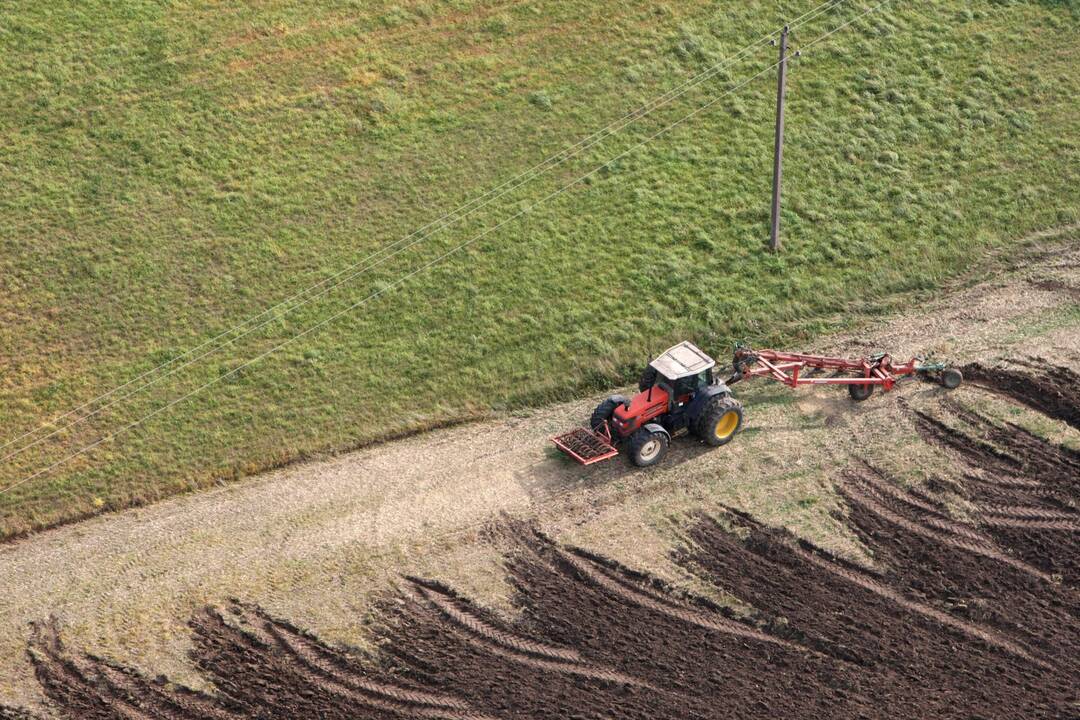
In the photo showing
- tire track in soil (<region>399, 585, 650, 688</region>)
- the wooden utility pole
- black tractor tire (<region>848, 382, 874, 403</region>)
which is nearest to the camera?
tire track in soil (<region>399, 585, 650, 688</region>)

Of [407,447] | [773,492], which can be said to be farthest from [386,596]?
[773,492]

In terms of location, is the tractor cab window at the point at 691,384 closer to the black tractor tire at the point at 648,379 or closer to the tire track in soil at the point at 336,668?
the black tractor tire at the point at 648,379

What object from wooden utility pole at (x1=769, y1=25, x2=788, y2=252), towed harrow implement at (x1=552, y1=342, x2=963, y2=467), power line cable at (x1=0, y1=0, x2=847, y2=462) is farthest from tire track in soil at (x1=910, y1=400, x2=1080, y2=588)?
power line cable at (x1=0, y1=0, x2=847, y2=462)

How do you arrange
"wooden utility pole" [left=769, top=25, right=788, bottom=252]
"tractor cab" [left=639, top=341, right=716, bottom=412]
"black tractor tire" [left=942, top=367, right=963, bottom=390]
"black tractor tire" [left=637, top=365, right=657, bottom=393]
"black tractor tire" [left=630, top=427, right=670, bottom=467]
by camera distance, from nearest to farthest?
"black tractor tire" [left=630, top=427, right=670, bottom=467]
"tractor cab" [left=639, top=341, right=716, bottom=412]
"black tractor tire" [left=637, top=365, right=657, bottom=393]
"black tractor tire" [left=942, top=367, right=963, bottom=390]
"wooden utility pole" [left=769, top=25, right=788, bottom=252]

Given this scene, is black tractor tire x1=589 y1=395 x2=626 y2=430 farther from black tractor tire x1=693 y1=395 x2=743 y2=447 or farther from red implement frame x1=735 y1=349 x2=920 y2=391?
red implement frame x1=735 y1=349 x2=920 y2=391

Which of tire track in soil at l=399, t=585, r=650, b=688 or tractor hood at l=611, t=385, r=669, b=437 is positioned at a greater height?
tractor hood at l=611, t=385, r=669, b=437
